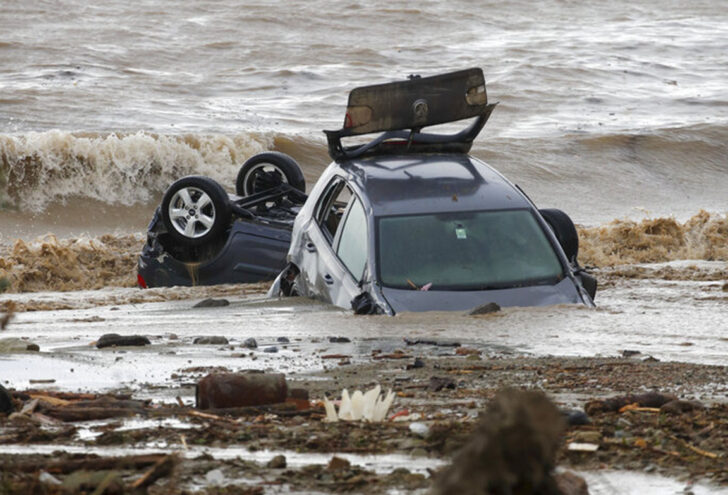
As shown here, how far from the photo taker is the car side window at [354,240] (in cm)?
756

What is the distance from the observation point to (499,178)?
26.5ft

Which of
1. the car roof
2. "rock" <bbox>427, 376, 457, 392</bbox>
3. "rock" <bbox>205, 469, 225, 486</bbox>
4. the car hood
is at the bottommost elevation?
the car hood

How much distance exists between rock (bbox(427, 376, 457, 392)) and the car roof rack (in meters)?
4.08

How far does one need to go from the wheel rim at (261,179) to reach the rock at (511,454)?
401 inches

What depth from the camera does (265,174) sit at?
1173cm

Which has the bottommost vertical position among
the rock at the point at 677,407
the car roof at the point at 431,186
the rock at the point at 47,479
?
the car roof at the point at 431,186

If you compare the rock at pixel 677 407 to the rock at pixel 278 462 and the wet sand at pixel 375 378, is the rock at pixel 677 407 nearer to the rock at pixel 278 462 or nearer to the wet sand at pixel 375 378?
the wet sand at pixel 375 378

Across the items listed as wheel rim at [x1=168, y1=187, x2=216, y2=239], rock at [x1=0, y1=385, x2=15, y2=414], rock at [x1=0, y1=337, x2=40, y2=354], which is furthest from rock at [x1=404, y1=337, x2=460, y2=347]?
wheel rim at [x1=168, y1=187, x2=216, y2=239]

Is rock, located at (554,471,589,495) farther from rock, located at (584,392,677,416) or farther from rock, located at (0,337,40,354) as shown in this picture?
rock, located at (0,337,40,354)

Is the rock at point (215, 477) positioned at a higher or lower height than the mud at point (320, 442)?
higher

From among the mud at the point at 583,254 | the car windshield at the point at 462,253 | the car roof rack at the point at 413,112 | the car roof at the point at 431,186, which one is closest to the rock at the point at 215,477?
the car windshield at the point at 462,253

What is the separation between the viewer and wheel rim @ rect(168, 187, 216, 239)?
33.4 feet

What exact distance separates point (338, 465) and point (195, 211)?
7468mm

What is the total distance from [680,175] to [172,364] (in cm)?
2403
